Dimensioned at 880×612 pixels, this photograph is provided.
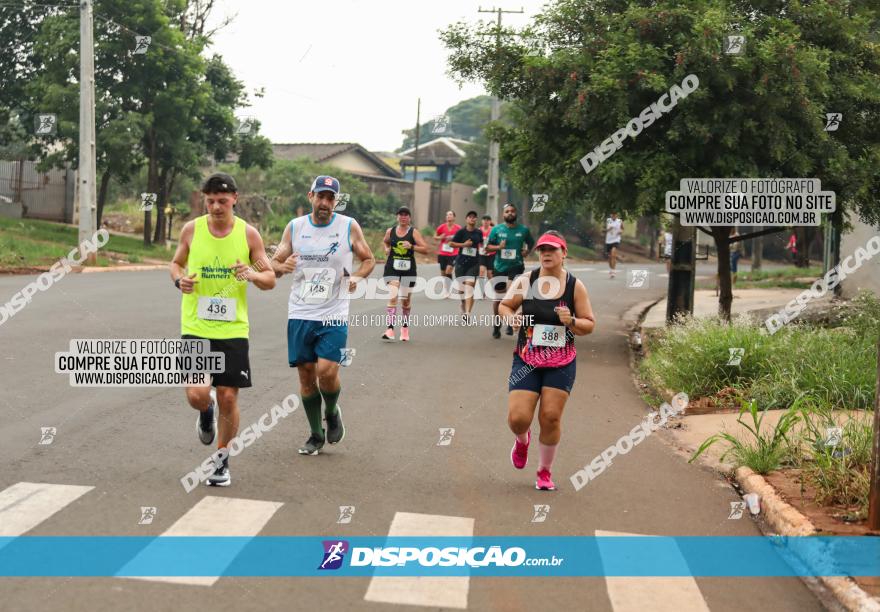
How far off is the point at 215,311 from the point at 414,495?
182cm

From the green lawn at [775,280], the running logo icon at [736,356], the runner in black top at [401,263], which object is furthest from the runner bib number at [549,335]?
the green lawn at [775,280]

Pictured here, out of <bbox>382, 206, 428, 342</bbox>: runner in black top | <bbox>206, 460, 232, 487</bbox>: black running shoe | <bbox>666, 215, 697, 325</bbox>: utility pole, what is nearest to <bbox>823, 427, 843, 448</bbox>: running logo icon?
<bbox>206, 460, 232, 487</bbox>: black running shoe

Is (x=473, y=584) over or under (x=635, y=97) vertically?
under

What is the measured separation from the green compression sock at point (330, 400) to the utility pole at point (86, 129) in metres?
19.5

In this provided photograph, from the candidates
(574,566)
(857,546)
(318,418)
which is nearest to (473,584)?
(574,566)

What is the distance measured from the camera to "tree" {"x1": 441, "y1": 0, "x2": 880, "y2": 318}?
13.3m

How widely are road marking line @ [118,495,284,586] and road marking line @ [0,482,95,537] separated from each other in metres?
0.79

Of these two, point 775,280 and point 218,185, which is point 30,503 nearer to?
point 218,185

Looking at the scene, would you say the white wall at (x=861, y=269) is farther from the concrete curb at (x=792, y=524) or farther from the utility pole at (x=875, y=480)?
the utility pole at (x=875, y=480)

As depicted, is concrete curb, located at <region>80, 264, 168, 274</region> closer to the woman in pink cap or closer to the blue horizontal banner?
the woman in pink cap

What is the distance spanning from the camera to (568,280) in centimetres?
754

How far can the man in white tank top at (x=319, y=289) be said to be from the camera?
804 centimetres

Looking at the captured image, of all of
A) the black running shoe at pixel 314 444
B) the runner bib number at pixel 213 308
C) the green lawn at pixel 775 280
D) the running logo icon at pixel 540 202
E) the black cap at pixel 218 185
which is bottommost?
the black running shoe at pixel 314 444

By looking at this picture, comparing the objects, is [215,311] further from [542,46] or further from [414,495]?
[542,46]
